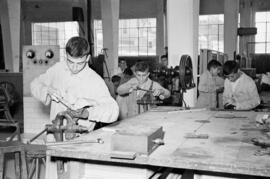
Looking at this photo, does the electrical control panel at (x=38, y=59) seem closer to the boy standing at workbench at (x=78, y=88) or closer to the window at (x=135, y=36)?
the boy standing at workbench at (x=78, y=88)

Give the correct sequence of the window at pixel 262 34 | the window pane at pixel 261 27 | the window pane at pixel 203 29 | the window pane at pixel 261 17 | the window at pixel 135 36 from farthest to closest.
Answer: the window at pixel 135 36 < the window pane at pixel 203 29 < the window pane at pixel 261 27 < the window at pixel 262 34 < the window pane at pixel 261 17

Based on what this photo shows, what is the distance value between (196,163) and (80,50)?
1.22m

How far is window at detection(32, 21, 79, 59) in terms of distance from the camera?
66.6 ft

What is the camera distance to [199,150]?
7.09 ft

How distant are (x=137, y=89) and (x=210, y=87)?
183cm

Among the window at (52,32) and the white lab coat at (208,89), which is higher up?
the window at (52,32)

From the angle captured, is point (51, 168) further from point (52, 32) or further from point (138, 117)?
point (52, 32)

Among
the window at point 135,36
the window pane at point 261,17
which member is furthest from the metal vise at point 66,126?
the window at point 135,36

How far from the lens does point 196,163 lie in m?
1.88

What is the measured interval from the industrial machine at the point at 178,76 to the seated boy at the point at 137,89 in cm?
9

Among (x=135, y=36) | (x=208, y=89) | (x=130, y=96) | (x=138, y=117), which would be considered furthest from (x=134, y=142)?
(x=135, y=36)

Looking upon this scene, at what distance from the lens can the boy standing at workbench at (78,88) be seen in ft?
8.64

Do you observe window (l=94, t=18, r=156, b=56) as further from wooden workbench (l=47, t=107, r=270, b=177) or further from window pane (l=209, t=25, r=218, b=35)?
wooden workbench (l=47, t=107, r=270, b=177)

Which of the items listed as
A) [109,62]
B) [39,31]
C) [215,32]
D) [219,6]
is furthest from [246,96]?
[39,31]
